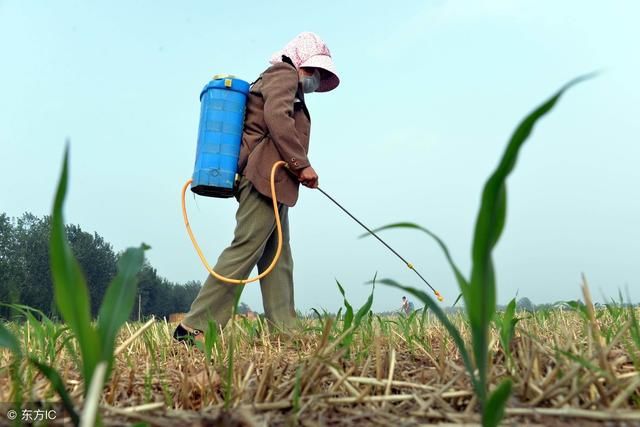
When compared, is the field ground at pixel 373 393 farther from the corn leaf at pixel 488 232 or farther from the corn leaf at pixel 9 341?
the corn leaf at pixel 488 232

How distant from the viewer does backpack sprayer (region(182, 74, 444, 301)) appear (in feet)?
9.49

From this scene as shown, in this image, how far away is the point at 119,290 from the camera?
77 centimetres

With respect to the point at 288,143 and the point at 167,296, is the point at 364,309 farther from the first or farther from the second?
the point at 167,296

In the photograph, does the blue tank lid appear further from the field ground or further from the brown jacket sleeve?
the field ground

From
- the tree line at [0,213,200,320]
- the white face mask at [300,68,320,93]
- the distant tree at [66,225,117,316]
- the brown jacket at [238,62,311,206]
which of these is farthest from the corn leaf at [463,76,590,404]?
the distant tree at [66,225,117,316]

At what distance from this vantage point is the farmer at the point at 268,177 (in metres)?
2.90

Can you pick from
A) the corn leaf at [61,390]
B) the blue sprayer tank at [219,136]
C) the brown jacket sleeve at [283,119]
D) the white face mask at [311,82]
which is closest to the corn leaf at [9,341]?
A: the corn leaf at [61,390]

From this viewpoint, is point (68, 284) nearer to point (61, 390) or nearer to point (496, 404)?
point (61, 390)

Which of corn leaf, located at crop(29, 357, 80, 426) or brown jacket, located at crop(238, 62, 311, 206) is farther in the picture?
brown jacket, located at crop(238, 62, 311, 206)

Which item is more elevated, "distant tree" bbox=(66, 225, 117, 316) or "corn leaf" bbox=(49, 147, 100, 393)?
"distant tree" bbox=(66, 225, 117, 316)

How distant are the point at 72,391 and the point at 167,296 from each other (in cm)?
4715

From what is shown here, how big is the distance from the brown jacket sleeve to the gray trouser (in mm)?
282

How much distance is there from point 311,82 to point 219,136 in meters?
0.75

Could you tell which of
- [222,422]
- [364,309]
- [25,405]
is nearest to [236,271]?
[364,309]
